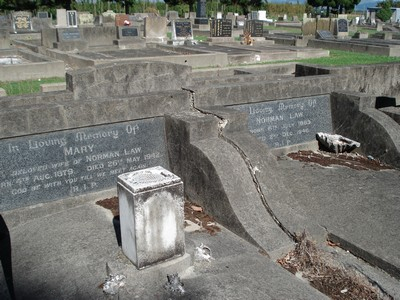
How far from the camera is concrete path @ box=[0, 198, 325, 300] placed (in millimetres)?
3652

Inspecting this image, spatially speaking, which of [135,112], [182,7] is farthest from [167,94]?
[182,7]

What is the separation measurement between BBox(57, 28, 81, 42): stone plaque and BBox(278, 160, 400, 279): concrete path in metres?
16.2

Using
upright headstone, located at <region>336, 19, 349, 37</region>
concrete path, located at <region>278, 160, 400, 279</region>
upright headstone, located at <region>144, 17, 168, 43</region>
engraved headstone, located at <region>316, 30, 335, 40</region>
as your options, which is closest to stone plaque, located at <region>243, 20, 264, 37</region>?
engraved headstone, located at <region>316, 30, 335, 40</region>

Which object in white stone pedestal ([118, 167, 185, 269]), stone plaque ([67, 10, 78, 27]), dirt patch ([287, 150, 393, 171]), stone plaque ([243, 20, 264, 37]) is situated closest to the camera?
white stone pedestal ([118, 167, 185, 269])

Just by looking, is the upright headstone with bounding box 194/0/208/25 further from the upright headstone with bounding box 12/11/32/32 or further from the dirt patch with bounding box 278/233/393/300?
the dirt patch with bounding box 278/233/393/300

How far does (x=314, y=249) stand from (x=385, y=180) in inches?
99.5

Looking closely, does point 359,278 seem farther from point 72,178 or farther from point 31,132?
point 31,132

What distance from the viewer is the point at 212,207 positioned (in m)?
5.09

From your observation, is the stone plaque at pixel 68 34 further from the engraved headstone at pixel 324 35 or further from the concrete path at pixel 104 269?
the concrete path at pixel 104 269

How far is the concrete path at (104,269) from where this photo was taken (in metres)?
3.65

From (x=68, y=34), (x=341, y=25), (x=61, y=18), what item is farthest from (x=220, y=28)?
(x=61, y=18)

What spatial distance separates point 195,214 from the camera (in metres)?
5.22

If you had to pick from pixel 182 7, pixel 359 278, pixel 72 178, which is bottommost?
pixel 359 278

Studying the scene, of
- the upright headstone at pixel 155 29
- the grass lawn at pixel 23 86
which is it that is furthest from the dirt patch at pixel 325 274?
the upright headstone at pixel 155 29
